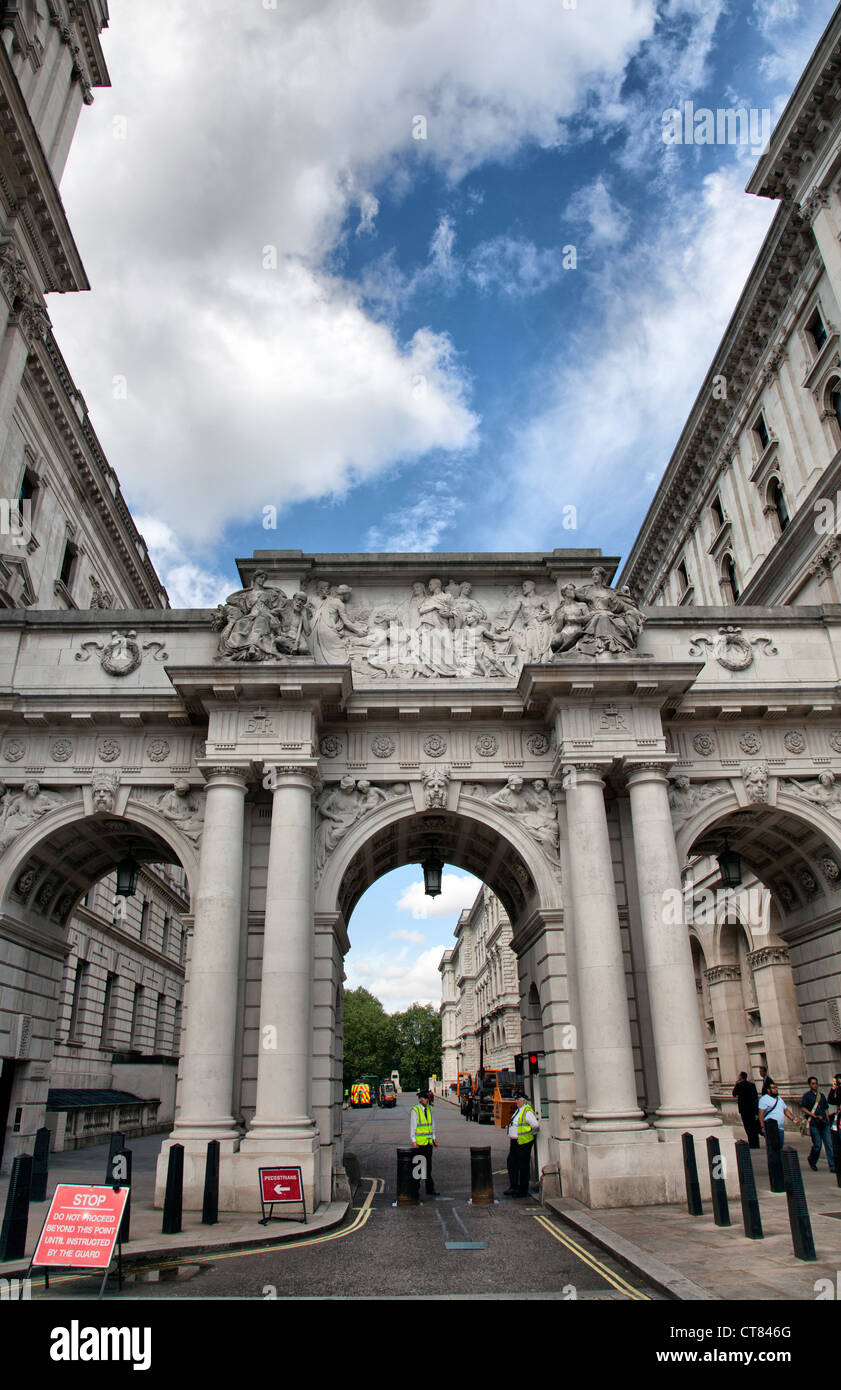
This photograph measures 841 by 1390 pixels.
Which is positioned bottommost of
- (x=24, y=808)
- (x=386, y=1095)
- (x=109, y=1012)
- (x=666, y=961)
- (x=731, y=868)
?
(x=386, y=1095)

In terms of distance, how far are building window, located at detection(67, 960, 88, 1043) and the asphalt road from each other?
21365 millimetres

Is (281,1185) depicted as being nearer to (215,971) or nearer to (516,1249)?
(516,1249)

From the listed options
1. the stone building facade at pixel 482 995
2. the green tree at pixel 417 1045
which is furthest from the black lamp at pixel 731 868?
the green tree at pixel 417 1045

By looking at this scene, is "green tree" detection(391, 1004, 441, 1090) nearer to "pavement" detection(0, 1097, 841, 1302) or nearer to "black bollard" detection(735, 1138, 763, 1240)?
"pavement" detection(0, 1097, 841, 1302)

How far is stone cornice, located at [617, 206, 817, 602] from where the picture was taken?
2928 centimetres

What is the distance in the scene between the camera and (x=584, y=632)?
1942 cm

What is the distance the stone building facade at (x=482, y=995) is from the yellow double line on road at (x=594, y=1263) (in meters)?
35.3

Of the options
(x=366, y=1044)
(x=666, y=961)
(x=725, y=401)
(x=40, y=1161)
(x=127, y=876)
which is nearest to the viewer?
(x=40, y=1161)

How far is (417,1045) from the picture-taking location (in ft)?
468

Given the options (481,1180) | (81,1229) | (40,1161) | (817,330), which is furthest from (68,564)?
(81,1229)

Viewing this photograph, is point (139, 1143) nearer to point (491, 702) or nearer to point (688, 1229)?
point (491, 702)

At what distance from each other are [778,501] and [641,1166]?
929 inches

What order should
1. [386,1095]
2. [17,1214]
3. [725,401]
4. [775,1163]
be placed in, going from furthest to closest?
[386,1095] → [725,401] → [775,1163] → [17,1214]
